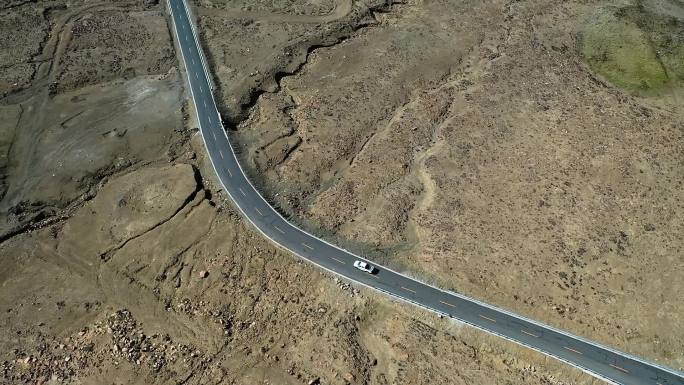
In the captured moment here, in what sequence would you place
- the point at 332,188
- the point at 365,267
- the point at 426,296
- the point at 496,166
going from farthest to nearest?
the point at 496,166
the point at 332,188
the point at 365,267
the point at 426,296

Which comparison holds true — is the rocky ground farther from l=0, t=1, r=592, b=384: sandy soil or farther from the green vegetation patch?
the green vegetation patch

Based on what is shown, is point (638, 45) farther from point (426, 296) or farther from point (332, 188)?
point (426, 296)

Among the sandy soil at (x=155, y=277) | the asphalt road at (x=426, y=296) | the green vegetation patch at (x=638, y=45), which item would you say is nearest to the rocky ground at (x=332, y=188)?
the sandy soil at (x=155, y=277)

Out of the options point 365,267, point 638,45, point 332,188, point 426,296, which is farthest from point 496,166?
point 638,45

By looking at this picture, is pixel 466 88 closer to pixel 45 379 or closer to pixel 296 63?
pixel 296 63

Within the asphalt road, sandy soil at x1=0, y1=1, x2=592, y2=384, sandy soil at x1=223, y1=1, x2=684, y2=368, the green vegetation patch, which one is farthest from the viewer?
the green vegetation patch

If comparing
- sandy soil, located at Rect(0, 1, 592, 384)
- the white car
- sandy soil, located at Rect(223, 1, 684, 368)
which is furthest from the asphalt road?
sandy soil, located at Rect(223, 1, 684, 368)

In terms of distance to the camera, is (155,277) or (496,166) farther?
(496,166)
